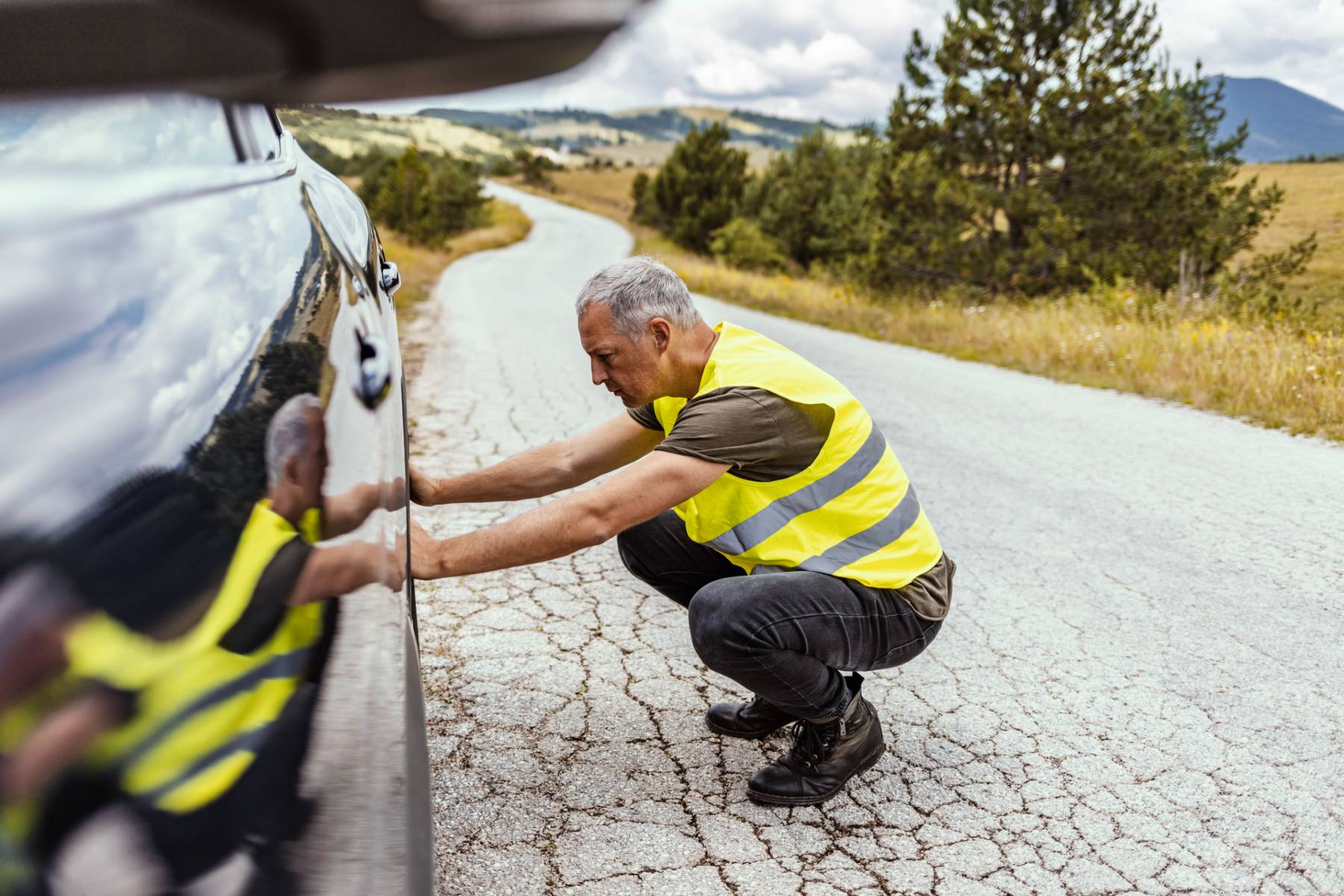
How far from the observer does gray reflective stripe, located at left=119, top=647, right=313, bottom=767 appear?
0.68m

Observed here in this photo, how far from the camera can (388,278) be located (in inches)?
82.0

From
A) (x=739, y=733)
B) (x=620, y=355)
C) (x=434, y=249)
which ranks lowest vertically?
(x=434, y=249)

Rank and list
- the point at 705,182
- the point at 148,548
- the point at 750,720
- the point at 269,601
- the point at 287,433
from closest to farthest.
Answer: the point at 148,548, the point at 269,601, the point at 287,433, the point at 750,720, the point at 705,182


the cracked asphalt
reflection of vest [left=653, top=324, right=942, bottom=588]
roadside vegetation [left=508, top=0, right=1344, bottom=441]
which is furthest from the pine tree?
reflection of vest [left=653, top=324, right=942, bottom=588]

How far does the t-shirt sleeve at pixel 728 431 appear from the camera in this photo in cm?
209

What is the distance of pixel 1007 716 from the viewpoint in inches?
104

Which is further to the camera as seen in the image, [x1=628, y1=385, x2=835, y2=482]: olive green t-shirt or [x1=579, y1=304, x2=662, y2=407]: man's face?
[x1=579, y1=304, x2=662, y2=407]: man's face

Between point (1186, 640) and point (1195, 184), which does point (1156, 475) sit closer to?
point (1186, 640)

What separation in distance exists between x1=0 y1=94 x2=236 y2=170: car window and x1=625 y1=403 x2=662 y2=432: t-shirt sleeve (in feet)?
5.58

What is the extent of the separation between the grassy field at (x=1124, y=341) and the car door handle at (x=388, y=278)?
18.4 ft

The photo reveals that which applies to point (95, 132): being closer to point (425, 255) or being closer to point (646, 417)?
point (646, 417)

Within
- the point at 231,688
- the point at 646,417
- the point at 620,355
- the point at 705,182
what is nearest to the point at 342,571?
the point at 231,688

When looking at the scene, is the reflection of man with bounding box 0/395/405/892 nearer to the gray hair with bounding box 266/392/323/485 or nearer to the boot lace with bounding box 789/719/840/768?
the gray hair with bounding box 266/392/323/485

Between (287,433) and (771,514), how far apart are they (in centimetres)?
149
